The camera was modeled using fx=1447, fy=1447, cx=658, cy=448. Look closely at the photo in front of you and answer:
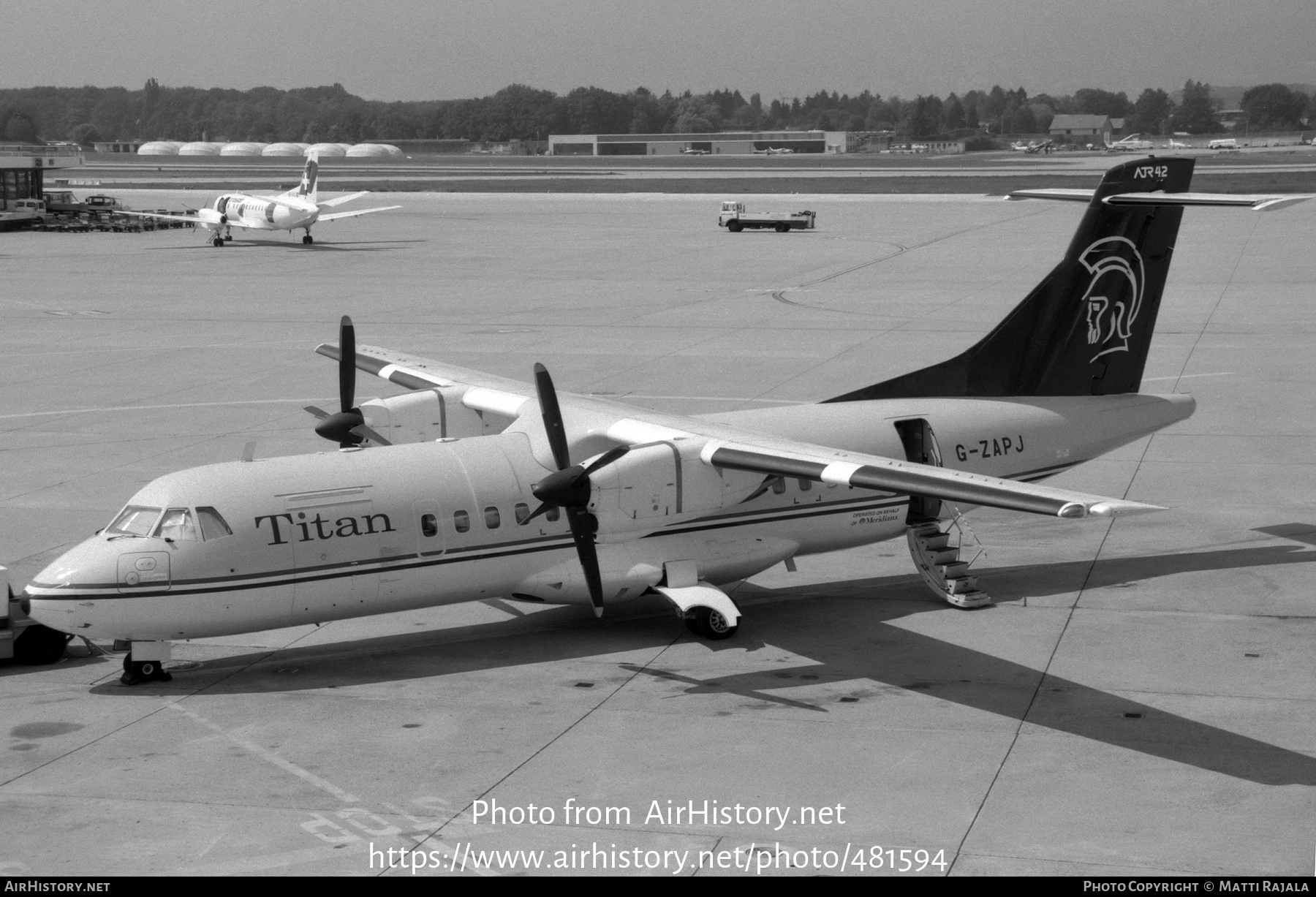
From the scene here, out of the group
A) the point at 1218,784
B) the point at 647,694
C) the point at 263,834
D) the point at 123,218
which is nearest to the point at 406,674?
the point at 647,694

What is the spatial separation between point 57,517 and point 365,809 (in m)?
→ 14.2

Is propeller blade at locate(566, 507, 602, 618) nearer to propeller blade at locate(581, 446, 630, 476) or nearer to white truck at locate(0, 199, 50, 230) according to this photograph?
propeller blade at locate(581, 446, 630, 476)

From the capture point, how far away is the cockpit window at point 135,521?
1812 cm

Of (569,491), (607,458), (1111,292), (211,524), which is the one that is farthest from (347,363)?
(1111,292)

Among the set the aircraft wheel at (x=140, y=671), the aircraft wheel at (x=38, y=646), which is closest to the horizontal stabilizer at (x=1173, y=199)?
the aircraft wheel at (x=140, y=671)

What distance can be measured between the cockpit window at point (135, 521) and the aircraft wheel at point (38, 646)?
192 cm

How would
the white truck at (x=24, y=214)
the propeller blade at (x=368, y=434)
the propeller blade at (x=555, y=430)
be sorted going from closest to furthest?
the propeller blade at (x=555, y=430), the propeller blade at (x=368, y=434), the white truck at (x=24, y=214)

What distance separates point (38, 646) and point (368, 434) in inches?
229

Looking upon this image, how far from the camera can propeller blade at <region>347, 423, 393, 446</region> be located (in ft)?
73.6

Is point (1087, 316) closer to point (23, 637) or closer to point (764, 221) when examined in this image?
point (23, 637)

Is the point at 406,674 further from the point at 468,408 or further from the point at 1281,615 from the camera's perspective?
the point at 1281,615

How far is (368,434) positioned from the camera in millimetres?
22750

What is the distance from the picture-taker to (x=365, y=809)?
47.9ft

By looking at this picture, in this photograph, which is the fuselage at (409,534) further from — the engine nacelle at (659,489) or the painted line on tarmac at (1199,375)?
the painted line on tarmac at (1199,375)
